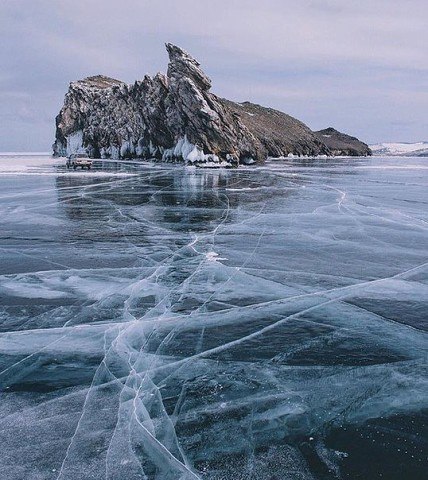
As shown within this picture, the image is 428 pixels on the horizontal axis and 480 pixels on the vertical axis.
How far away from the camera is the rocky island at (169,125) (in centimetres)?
7794

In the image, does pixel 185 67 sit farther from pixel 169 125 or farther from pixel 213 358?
pixel 213 358

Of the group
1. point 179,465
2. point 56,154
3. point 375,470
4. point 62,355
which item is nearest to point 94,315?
point 62,355

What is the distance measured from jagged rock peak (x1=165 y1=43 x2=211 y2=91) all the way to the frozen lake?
71.3 m

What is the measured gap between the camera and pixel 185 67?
81.2 meters

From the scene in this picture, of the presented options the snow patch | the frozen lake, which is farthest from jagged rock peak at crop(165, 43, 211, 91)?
the frozen lake

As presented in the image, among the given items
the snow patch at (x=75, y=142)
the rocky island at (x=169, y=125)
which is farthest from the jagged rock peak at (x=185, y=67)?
the snow patch at (x=75, y=142)

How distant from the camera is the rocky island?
256 ft

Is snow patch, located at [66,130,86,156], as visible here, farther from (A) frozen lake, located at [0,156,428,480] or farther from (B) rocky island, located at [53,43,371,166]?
(A) frozen lake, located at [0,156,428,480]

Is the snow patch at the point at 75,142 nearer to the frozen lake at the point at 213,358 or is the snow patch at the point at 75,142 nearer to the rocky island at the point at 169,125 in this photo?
A: the rocky island at the point at 169,125

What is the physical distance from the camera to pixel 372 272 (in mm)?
11984

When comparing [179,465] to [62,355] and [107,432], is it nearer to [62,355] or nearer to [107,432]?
[107,432]

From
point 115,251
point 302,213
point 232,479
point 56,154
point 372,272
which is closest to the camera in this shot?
point 232,479

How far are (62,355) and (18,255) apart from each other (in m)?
7.38

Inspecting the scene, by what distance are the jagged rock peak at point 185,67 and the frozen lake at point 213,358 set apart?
71306 millimetres
